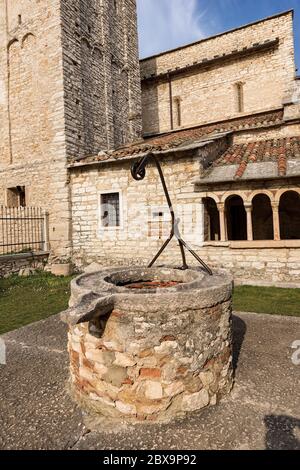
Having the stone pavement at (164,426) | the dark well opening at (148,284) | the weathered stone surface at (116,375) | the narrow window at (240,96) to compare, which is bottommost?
the stone pavement at (164,426)

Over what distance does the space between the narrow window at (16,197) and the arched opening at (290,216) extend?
11.1m

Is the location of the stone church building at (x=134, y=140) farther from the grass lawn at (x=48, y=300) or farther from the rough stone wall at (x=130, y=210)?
the grass lawn at (x=48, y=300)

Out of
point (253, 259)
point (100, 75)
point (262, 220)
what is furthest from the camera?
point (100, 75)

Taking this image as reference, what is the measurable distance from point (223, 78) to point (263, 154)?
816 centimetres

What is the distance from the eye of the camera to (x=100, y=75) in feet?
45.1

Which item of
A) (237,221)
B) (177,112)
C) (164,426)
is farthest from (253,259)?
(177,112)

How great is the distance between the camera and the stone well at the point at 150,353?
2906 mm

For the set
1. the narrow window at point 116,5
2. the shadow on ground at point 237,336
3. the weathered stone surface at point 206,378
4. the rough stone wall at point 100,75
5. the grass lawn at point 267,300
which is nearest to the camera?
the weathered stone surface at point 206,378

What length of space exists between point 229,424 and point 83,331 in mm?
1685

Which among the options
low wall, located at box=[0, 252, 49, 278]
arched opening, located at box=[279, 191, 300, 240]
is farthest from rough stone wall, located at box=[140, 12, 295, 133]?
low wall, located at box=[0, 252, 49, 278]

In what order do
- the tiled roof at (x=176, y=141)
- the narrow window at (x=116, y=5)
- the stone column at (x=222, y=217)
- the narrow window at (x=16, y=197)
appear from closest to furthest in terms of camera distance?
the stone column at (x=222, y=217)
the tiled roof at (x=176, y=141)
the narrow window at (x=16, y=197)
the narrow window at (x=116, y=5)

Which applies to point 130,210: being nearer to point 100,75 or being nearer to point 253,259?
point 253,259

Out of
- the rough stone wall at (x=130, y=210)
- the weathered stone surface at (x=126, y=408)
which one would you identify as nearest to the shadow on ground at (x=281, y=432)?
the weathered stone surface at (x=126, y=408)

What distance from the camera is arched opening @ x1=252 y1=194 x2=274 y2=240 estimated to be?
12.1m
